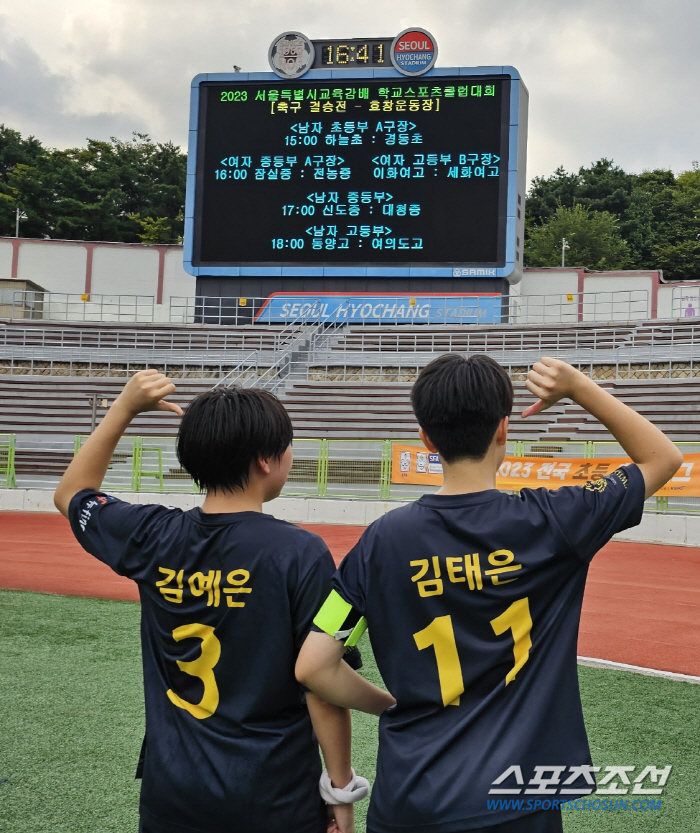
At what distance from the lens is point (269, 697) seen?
1.94m

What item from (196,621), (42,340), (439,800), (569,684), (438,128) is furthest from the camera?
(42,340)

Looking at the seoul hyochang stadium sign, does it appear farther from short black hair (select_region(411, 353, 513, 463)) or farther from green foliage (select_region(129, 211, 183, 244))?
green foliage (select_region(129, 211, 183, 244))

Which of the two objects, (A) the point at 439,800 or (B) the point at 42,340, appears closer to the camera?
(A) the point at 439,800

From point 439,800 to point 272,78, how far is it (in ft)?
78.5

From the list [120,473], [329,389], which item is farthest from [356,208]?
[120,473]

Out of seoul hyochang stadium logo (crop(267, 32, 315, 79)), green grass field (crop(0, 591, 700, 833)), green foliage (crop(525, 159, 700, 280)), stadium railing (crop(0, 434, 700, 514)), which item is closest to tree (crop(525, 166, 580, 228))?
green foliage (crop(525, 159, 700, 280))

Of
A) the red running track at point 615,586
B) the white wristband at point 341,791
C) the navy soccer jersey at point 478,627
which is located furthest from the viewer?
the red running track at point 615,586

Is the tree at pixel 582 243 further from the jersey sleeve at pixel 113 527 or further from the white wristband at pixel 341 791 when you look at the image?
→ the white wristband at pixel 341 791

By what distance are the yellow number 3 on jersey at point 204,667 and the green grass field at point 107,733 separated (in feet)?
5.71

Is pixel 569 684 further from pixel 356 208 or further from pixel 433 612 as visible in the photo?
pixel 356 208

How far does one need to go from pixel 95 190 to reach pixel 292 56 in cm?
3172

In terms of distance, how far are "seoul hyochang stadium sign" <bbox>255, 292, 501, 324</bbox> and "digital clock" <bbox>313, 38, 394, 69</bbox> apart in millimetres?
6251

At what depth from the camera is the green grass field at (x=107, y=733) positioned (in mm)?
3518

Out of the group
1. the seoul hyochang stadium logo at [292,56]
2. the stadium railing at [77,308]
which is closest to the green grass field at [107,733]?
the seoul hyochang stadium logo at [292,56]
